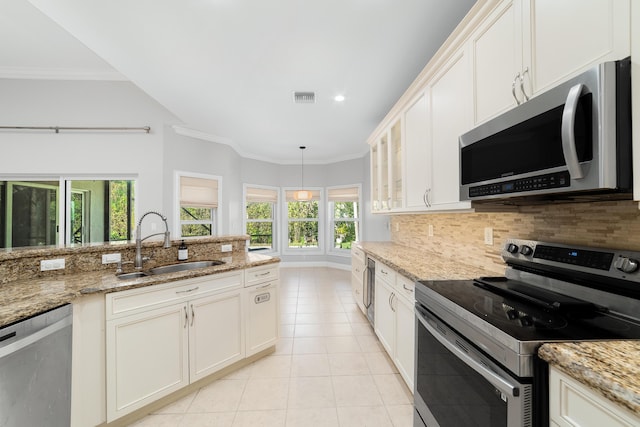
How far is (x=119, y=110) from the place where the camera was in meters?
3.88

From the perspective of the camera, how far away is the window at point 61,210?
3719 millimetres

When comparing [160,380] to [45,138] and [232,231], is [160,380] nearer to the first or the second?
[232,231]

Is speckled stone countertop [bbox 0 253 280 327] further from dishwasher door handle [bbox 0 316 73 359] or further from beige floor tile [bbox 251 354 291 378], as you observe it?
beige floor tile [bbox 251 354 291 378]

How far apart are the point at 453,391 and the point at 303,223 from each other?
221 inches

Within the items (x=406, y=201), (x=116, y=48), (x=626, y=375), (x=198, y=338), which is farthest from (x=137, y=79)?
(x=626, y=375)

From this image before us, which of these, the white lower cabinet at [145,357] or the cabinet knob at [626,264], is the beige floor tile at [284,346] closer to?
the white lower cabinet at [145,357]

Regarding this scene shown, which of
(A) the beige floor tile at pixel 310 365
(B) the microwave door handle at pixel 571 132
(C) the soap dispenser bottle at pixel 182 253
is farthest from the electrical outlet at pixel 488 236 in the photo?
(C) the soap dispenser bottle at pixel 182 253

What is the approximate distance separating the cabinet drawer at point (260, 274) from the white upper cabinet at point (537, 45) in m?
1.96

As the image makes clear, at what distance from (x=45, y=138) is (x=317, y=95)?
3.96 metres

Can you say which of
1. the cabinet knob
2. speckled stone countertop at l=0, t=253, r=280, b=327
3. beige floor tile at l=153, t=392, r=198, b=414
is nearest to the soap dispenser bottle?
speckled stone countertop at l=0, t=253, r=280, b=327

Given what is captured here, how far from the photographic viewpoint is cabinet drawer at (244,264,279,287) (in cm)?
225

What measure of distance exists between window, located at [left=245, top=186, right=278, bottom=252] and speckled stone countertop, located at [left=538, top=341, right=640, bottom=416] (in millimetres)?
5776

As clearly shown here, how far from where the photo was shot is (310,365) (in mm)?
2303

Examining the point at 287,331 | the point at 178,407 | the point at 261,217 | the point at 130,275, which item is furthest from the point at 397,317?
the point at 261,217
